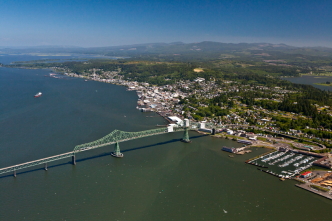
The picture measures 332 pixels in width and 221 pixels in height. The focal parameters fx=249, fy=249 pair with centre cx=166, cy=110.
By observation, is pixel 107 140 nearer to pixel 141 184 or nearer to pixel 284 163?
pixel 141 184

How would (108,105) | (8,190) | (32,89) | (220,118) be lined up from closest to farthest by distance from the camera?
(8,190), (220,118), (108,105), (32,89)

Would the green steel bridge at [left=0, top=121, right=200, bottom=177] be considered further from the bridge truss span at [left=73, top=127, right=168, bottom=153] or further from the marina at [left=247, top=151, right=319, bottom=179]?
the marina at [left=247, top=151, right=319, bottom=179]

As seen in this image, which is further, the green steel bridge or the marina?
the marina

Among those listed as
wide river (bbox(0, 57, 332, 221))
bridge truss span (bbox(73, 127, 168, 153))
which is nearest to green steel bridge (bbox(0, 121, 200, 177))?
bridge truss span (bbox(73, 127, 168, 153))

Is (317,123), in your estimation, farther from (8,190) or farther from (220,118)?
(8,190)

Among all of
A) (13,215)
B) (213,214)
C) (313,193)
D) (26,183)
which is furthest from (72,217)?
(313,193)

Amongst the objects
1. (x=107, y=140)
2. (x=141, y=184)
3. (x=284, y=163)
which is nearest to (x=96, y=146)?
(x=107, y=140)

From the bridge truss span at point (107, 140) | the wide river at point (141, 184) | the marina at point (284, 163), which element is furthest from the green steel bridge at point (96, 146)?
the marina at point (284, 163)

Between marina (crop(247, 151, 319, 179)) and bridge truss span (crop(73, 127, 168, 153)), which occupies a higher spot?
bridge truss span (crop(73, 127, 168, 153))
